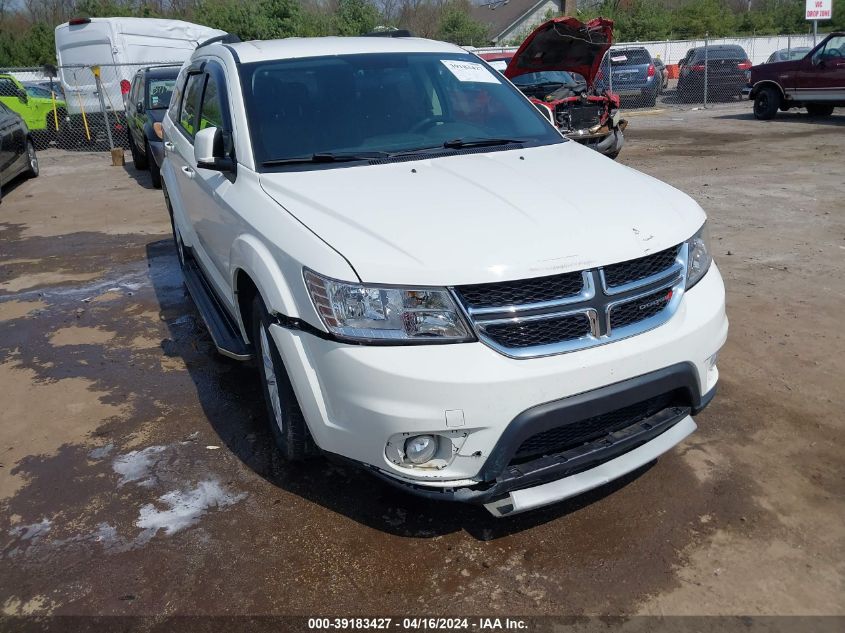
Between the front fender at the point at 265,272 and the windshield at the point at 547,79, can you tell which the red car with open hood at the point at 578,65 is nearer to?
the windshield at the point at 547,79

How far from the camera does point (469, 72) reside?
4.46 metres

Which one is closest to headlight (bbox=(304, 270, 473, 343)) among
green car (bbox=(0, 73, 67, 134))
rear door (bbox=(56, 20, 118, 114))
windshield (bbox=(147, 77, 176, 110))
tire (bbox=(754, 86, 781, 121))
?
windshield (bbox=(147, 77, 176, 110))

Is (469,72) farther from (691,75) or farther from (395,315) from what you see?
(691,75)

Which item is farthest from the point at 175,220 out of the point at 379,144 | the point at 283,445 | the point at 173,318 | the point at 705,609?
the point at 705,609

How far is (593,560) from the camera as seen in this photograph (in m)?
A: 2.89

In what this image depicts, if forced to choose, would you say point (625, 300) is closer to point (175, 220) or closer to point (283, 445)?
point (283, 445)

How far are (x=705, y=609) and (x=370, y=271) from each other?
169cm

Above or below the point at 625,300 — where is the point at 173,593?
below

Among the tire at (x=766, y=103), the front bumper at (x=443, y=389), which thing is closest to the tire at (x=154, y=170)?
the front bumper at (x=443, y=389)

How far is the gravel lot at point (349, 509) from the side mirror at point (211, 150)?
1371 millimetres

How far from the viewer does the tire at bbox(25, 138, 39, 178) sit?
13034 mm

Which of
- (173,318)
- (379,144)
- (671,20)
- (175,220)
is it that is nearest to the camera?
(379,144)

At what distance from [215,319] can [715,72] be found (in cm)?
2103

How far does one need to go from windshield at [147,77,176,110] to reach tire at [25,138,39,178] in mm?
2842
